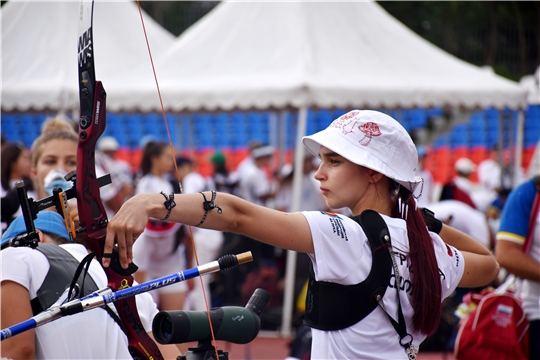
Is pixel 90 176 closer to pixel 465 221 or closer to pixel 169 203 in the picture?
pixel 169 203

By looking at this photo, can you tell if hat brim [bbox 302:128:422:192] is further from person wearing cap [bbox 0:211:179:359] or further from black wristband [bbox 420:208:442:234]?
person wearing cap [bbox 0:211:179:359]

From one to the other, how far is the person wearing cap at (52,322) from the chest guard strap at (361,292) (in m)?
0.70

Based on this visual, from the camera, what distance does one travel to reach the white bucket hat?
207 centimetres

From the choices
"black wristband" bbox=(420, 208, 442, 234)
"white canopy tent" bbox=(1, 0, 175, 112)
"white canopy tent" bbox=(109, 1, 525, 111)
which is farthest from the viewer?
"white canopy tent" bbox=(1, 0, 175, 112)

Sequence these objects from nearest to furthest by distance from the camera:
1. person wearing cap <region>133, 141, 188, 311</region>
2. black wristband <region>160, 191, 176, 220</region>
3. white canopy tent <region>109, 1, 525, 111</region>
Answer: black wristband <region>160, 191, 176, 220</region> < person wearing cap <region>133, 141, 188, 311</region> < white canopy tent <region>109, 1, 525, 111</region>

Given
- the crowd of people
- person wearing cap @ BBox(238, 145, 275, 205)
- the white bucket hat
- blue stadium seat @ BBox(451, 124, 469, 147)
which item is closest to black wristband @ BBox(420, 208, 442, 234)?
the crowd of people

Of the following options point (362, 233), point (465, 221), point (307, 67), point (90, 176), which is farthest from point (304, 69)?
point (90, 176)

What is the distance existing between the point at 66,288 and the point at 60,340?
17cm

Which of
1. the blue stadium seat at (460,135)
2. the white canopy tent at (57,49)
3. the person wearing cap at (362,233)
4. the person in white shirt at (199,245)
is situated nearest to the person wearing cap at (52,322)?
the person wearing cap at (362,233)

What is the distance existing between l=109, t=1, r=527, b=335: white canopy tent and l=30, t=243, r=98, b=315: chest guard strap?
5217 mm

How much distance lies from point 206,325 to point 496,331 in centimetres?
222

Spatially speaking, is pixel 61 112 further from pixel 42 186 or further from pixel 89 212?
pixel 89 212

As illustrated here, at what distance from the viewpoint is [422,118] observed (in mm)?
21500

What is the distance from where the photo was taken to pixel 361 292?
200cm
